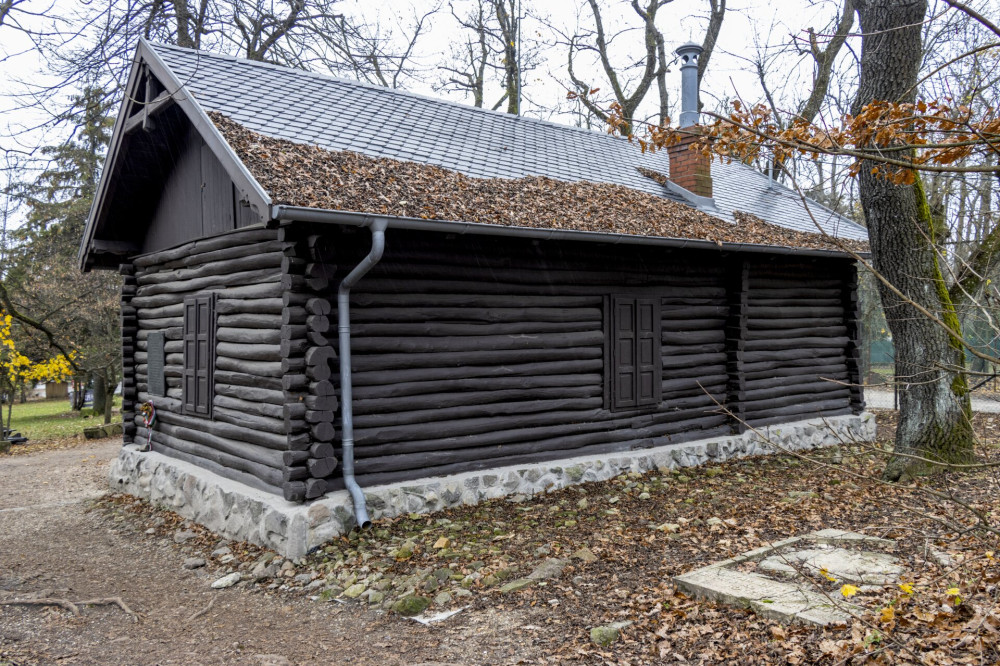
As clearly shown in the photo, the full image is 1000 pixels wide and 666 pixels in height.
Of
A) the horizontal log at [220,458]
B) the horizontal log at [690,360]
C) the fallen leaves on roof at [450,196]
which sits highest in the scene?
the fallen leaves on roof at [450,196]

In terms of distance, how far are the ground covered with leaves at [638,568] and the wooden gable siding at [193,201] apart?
3.32 metres

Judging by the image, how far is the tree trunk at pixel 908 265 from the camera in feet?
26.3

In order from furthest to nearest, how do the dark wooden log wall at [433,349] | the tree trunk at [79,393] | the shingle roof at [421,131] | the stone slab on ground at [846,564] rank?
the tree trunk at [79,393]
the shingle roof at [421,131]
the dark wooden log wall at [433,349]
the stone slab on ground at [846,564]

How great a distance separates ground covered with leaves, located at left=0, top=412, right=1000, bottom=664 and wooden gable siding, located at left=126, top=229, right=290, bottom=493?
83 centimetres

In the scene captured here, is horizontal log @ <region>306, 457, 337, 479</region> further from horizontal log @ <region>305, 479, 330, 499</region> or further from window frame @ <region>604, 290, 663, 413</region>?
window frame @ <region>604, 290, 663, 413</region>

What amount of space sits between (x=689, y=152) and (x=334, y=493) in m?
7.95

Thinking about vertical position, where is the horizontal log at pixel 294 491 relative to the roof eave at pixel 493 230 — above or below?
below

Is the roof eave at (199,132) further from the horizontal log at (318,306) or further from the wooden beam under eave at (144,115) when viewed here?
the horizontal log at (318,306)

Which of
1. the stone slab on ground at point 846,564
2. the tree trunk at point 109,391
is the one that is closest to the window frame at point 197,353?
the stone slab on ground at point 846,564

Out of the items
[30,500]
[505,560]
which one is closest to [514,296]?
[505,560]

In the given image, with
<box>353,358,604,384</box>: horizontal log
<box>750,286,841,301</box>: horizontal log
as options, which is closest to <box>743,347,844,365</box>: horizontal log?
<box>750,286,841,301</box>: horizontal log

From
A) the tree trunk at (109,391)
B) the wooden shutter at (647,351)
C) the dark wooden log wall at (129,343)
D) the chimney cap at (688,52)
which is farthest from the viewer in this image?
the tree trunk at (109,391)

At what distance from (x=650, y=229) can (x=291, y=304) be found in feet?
13.9

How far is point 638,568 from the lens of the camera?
6027mm
